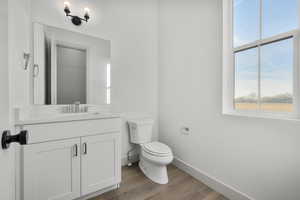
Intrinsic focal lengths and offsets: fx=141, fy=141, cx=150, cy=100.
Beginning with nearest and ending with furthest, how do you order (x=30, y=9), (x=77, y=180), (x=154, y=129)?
1. (x=77, y=180)
2. (x=30, y=9)
3. (x=154, y=129)

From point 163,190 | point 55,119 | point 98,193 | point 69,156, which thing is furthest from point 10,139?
point 163,190

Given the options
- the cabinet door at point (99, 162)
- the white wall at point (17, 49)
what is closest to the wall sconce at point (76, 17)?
the white wall at point (17, 49)

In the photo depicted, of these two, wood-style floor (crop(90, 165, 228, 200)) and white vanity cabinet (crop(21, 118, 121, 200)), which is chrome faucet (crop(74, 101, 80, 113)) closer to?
white vanity cabinet (crop(21, 118, 121, 200))

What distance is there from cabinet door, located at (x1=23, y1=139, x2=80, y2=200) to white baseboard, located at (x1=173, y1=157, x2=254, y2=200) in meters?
1.33

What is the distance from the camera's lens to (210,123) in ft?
5.50

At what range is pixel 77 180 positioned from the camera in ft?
4.29

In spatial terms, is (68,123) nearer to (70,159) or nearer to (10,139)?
(70,159)

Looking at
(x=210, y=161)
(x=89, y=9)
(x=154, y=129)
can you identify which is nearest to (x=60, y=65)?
(x=89, y=9)

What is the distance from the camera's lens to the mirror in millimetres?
1576

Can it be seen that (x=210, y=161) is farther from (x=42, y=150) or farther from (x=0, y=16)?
(x=0, y=16)

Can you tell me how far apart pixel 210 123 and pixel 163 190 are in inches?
36.9

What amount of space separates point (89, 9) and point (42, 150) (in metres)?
1.75

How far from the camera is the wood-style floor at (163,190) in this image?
4.87 ft

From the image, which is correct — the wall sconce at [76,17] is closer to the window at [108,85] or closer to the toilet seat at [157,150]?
the window at [108,85]
